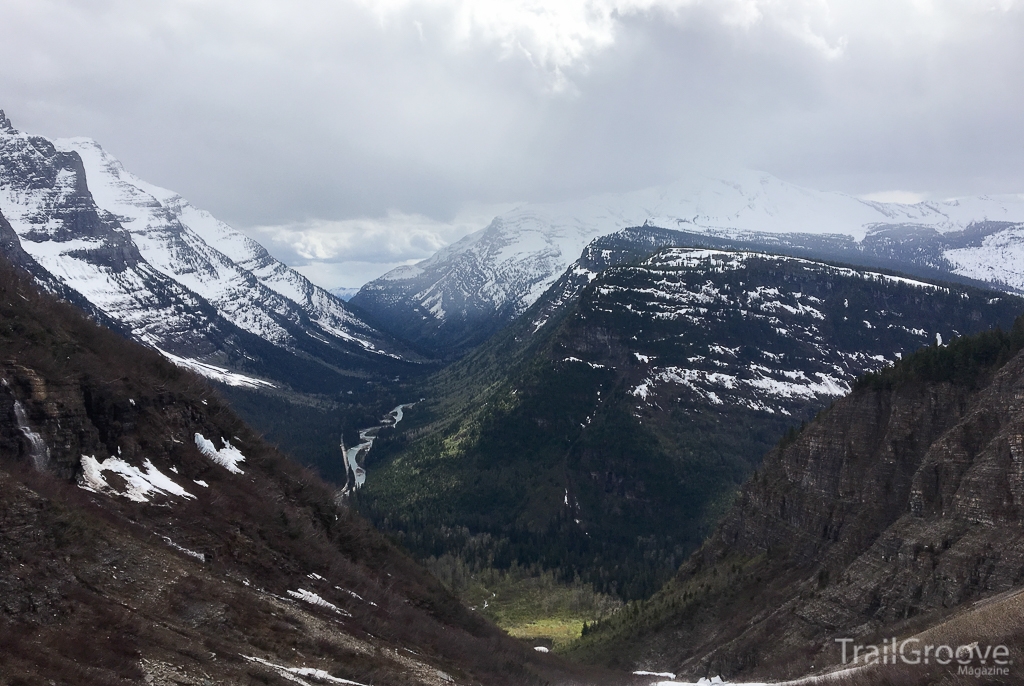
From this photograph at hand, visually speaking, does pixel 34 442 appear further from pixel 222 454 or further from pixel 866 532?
pixel 866 532

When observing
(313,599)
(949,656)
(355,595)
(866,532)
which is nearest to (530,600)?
(866,532)

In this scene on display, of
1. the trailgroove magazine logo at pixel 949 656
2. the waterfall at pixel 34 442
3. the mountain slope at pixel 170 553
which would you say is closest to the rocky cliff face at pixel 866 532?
the trailgroove magazine logo at pixel 949 656

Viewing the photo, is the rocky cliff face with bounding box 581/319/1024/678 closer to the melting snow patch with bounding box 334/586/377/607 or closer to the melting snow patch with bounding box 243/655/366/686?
the melting snow patch with bounding box 334/586/377/607

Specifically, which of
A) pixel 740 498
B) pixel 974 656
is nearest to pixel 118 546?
pixel 974 656

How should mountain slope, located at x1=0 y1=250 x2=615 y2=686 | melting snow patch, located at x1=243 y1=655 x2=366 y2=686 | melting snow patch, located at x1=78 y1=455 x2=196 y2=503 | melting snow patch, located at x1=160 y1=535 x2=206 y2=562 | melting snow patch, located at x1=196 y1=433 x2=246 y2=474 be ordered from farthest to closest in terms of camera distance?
melting snow patch, located at x1=196 y1=433 x2=246 y2=474, melting snow patch, located at x1=78 y1=455 x2=196 y2=503, melting snow patch, located at x1=160 y1=535 x2=206 y2=562, melting snow patch, located at x1=243 y1=655 x2=366 y2=686, mountain slope, located at x1=0 y1=250 x2=615 y2=686

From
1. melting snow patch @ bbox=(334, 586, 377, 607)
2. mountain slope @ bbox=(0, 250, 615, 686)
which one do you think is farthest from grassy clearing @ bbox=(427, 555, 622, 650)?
melting snow patch @ bbox=(334, 586, 377, 607)
